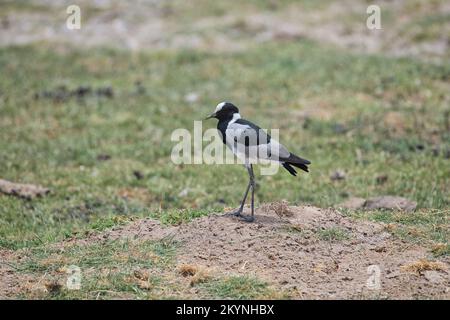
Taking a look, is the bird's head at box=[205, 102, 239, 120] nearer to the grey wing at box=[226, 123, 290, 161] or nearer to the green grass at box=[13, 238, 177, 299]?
the grey wing at box=[226, 123, 290, 161]

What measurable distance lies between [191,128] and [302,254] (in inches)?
319

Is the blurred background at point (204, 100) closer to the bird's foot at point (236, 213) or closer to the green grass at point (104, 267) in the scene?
the bird's foot at point (236, 213)

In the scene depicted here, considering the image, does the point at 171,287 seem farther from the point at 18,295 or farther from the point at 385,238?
the point at 385,238

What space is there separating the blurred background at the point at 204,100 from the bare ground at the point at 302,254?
64 centimetres

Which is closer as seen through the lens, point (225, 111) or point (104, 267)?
point (104, 267)

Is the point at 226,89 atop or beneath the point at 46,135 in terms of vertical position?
atop

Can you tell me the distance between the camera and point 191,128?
15320 millimetres

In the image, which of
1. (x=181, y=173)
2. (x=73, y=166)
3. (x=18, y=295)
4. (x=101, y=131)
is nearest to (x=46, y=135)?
(x=101, y=131)

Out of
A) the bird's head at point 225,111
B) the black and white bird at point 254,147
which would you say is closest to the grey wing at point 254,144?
the black and white bird at point 254,147

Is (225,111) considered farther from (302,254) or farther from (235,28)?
(235,28)

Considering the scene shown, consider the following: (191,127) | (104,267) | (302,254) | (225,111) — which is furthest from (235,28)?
(104,267)

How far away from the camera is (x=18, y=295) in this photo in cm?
685

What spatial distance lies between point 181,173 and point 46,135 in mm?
4002

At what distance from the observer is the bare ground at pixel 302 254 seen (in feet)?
22.7
